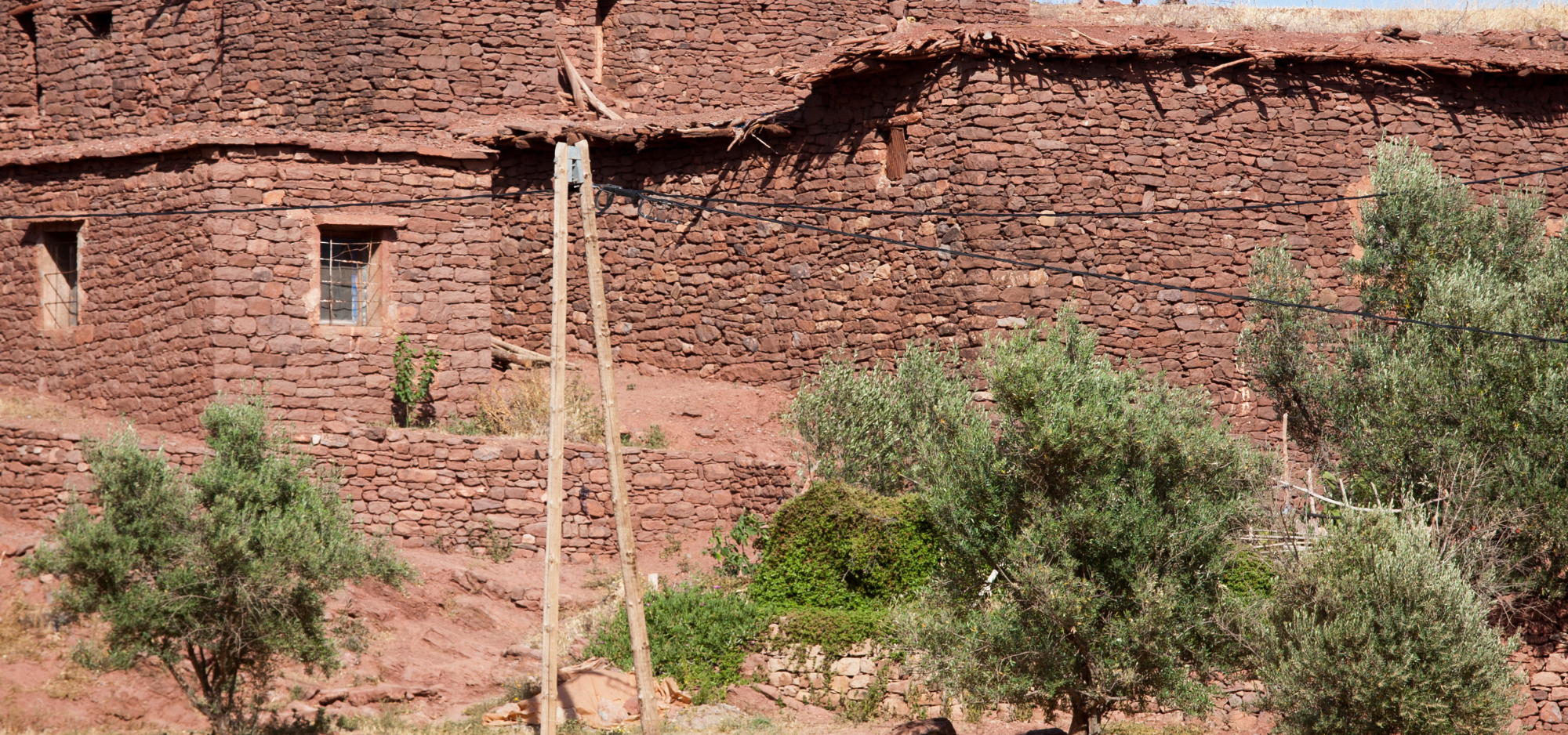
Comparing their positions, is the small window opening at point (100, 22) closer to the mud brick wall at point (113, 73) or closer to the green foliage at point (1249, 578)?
the mud brick wall at point (113, 73)

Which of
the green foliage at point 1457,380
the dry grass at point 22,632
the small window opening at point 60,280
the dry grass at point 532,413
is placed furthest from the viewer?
the small window opening at point 60,280

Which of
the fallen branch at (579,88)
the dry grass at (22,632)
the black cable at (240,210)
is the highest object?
the fallen branch at (579,88)

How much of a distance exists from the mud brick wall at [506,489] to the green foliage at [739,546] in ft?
1.01

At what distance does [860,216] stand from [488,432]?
5030mm

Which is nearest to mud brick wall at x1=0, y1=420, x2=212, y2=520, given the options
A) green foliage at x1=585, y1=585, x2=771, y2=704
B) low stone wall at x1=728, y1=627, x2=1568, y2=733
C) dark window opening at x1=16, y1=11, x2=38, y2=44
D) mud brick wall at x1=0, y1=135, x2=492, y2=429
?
mud brick wall at x1=0, y1=135, x2=492, y2=429

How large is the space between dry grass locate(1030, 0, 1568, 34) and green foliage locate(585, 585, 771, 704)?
447 inches

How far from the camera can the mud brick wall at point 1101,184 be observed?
17406 millimetres

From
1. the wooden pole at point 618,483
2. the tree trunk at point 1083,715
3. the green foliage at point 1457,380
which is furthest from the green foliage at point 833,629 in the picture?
the green foliage at point 1457,380

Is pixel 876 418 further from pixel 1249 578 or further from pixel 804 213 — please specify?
pixel 1249 578

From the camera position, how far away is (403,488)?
17172 mm

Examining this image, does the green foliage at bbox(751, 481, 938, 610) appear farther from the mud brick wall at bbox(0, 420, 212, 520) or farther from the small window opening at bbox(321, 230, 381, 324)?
the mud brick wall at bbox(0, 420, 212, 520)

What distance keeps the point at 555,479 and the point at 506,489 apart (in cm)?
503

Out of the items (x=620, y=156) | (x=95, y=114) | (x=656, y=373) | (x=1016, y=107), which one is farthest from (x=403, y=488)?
(x=95, y=114)

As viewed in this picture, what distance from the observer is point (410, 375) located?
17984 millimetres
